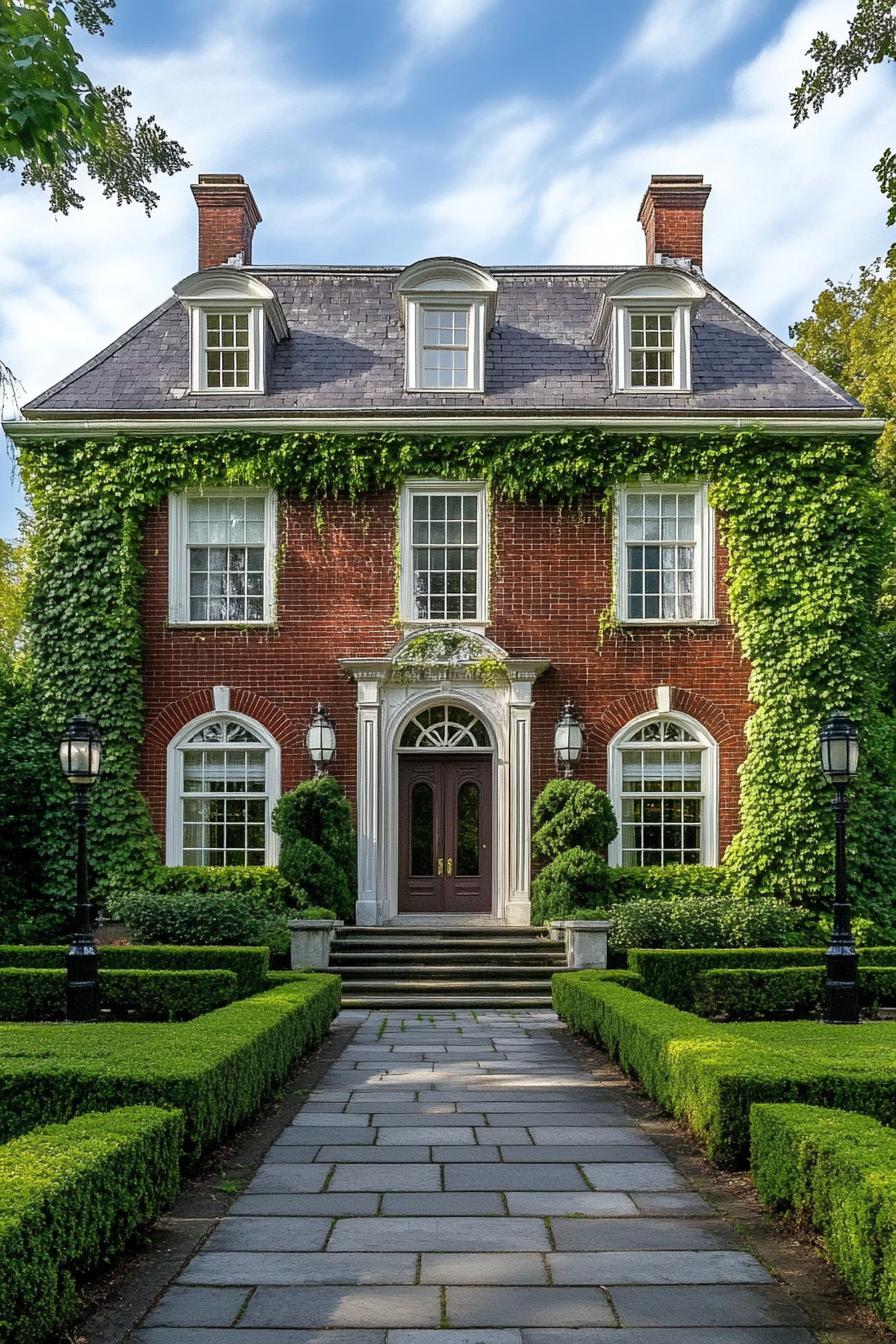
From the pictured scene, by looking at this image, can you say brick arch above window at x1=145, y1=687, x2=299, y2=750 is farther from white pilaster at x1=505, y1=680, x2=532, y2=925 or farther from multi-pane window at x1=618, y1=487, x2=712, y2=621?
multi-pane window at x1=618, y1=487, x2=712, y2=621

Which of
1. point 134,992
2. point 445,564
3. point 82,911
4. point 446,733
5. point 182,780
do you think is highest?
point 445,564

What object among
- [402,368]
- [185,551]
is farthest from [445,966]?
[402,368]

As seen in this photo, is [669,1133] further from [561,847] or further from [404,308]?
[404,308]

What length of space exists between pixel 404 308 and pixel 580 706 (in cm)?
660

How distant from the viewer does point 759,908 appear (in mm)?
17719

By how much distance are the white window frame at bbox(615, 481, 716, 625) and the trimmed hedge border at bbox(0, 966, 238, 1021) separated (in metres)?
8.58

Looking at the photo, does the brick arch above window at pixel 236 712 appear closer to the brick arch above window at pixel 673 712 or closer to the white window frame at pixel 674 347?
the brick arch above window at pixel 673 712

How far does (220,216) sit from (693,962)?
1486 centimetres

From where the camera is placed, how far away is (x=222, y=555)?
64.3 ft

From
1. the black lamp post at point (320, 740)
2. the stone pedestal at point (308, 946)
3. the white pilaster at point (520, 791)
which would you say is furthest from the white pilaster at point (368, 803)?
the stone pedestal at point (308, 946)

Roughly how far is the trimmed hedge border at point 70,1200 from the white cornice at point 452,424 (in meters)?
13.9

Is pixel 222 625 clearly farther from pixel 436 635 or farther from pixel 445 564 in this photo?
pixel 445 564

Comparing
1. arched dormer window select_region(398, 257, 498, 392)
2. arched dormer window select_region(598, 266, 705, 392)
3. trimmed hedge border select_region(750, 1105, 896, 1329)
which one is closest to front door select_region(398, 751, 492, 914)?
arched dormer window select_region(398, 257, 498, 392)

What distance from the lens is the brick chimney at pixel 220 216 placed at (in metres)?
22.3
